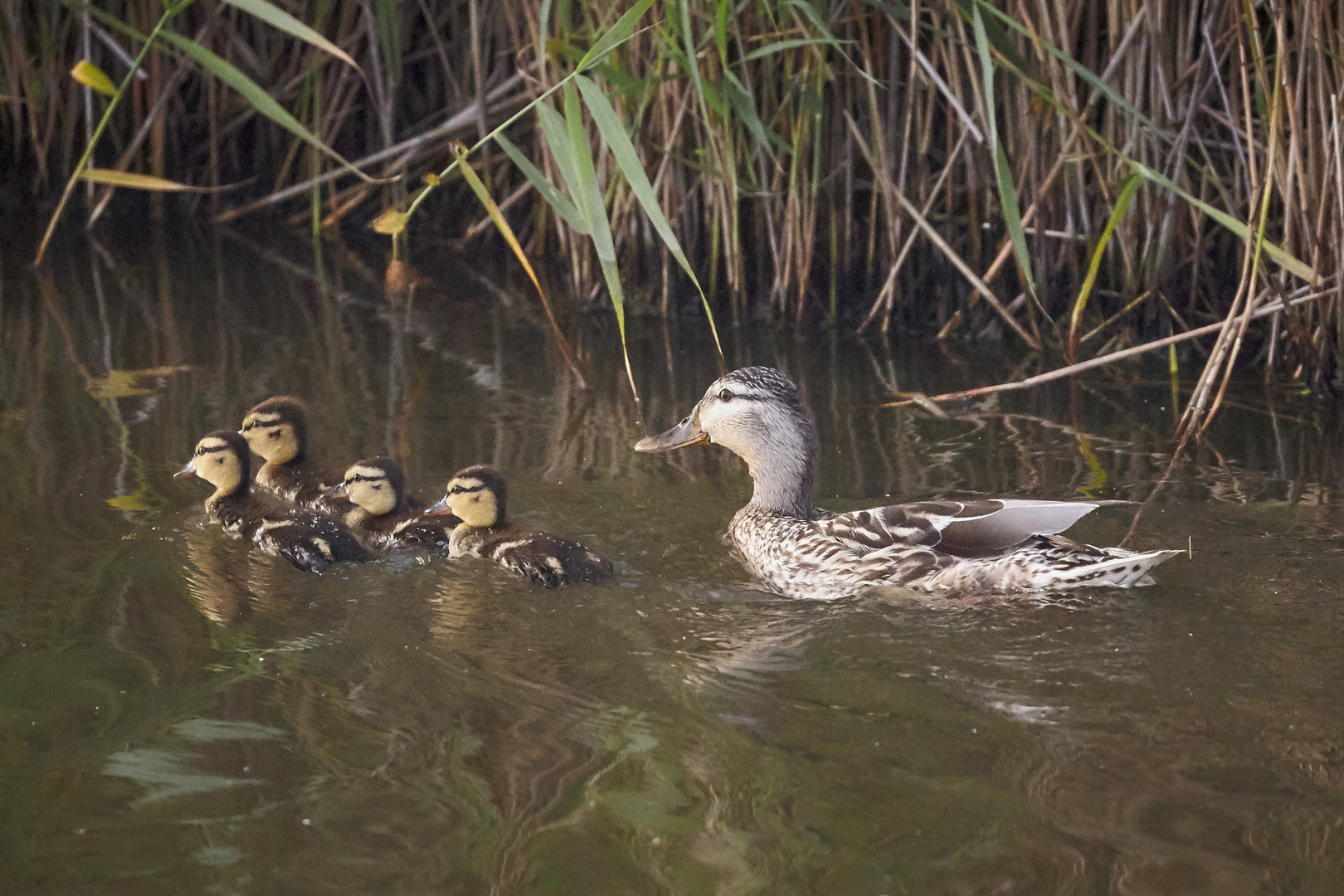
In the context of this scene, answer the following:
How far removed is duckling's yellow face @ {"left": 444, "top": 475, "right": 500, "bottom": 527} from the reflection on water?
0.16 meters

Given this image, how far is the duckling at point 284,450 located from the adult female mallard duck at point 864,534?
3.53 feet

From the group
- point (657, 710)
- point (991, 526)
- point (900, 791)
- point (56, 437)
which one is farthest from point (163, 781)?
point (56, 437)

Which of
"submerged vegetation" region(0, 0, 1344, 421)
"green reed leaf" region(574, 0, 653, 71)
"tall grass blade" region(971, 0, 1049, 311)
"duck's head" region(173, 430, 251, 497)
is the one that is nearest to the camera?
"green reed leaf" region(574, 0, 653, 71)

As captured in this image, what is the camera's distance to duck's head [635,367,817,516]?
11.3 feet

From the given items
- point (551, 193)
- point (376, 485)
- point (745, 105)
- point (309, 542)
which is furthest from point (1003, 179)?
point (309, 542)

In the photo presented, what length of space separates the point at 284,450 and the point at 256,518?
536 mm

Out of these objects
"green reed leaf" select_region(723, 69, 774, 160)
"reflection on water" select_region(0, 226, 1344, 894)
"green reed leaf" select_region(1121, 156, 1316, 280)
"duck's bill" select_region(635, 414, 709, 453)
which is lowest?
"reflection on water" select_region(0, 226, 1344, 894)

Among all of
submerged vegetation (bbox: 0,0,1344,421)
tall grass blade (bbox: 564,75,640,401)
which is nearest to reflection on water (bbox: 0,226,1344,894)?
submerged vegetation (bbox: 0,0,1344,421)

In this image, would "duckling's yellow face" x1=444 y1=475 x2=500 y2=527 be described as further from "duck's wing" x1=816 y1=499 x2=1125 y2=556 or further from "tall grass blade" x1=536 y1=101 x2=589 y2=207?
"duck's wing" x1=816 y1=499 x2=1125 y2=556

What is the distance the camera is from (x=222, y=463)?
140 inches

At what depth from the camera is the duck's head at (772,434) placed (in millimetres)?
3453

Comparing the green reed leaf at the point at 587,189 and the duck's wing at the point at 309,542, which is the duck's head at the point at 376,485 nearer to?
the duck's wing at the point at 309,542

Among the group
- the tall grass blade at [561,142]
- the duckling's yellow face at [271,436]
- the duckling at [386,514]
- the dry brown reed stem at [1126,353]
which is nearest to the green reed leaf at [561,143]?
the tall grass blade at [561,142]

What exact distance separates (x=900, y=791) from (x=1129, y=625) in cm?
82
